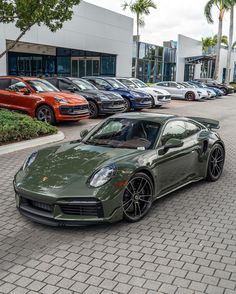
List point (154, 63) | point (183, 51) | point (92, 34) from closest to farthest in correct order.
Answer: point (92, 34), point (154, 63), point (183, 51)

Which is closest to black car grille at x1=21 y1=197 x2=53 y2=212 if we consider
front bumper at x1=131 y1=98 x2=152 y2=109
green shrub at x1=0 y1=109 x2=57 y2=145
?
green shrub at x1=0 y1=109 x2=57 y2=145

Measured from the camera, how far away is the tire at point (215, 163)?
6.79 m

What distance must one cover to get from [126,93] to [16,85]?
6.09m

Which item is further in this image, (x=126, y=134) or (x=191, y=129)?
(x=191, y=129)

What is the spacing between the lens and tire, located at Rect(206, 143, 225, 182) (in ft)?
22.3

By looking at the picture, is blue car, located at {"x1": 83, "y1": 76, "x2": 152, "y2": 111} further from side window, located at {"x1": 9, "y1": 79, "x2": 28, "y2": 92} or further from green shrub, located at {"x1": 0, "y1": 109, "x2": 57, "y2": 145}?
green shrub, located at {"x1": 0, "y1": 109, "x2": 57, "y2": 145}

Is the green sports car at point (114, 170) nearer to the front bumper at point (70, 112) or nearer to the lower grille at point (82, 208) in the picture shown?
the lower grille at point (82, 208)

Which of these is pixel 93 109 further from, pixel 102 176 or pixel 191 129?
pixel 102 176

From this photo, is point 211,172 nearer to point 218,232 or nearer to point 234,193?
point 234,193

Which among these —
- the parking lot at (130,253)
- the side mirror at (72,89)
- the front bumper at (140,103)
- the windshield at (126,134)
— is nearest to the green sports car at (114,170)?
the windshield at (126,134)

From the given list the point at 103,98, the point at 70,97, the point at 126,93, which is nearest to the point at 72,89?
the point at 103,98

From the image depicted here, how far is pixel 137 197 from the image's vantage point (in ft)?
16.4

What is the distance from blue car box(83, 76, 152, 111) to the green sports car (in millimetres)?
11057

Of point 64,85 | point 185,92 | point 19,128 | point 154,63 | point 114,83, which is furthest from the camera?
point 154,63
